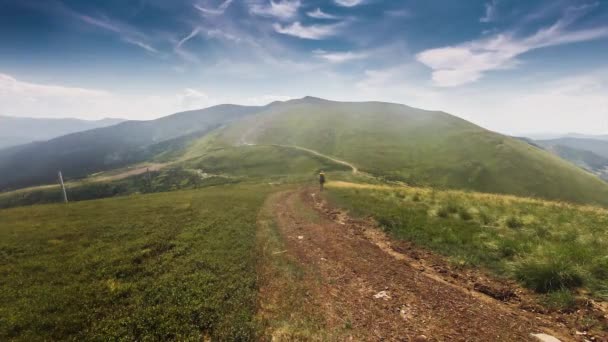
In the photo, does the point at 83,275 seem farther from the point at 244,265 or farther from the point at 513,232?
the point at 513,232

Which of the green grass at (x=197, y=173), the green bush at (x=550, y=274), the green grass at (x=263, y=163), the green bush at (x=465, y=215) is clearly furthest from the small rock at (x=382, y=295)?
the green grass at (x=197, y=173)

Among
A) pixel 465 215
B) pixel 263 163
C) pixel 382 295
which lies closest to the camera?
pixel 382 295

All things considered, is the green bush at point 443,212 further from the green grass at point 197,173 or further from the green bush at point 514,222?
the green grass at point 197,173

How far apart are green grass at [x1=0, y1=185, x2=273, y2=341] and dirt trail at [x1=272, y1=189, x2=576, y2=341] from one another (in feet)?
11.7

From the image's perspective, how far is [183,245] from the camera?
18.7 meters

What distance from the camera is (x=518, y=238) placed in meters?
16.3

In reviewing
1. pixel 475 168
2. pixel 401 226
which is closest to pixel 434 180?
pixel 475 168

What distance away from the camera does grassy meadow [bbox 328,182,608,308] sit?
37.9 feet

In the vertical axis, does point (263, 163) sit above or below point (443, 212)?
below

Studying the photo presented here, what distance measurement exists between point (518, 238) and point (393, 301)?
10461 mm

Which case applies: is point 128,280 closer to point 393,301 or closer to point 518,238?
point 393,301

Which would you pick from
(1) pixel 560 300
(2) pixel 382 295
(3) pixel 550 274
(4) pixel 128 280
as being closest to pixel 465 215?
(3) pixel 550 274

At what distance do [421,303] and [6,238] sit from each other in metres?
28.8

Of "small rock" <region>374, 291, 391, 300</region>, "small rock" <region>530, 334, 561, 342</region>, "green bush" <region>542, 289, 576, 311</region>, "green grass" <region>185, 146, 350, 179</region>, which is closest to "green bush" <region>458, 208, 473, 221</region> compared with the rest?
"green bush" <region>542, 289, 576, 311</region>
